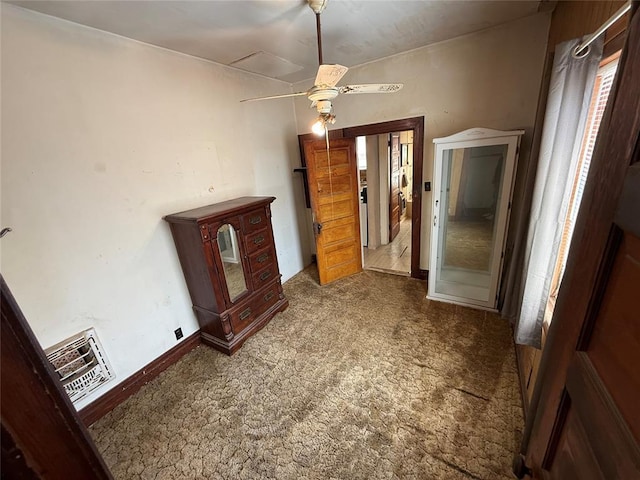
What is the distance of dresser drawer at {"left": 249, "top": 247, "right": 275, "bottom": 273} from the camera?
2.55m

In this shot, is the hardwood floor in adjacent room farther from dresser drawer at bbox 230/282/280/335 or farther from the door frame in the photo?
dresser drawer at bbox 230/282/280/335

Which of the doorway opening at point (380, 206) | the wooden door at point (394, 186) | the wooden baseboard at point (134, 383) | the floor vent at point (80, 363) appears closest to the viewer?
the floor vent at point (80, 363)

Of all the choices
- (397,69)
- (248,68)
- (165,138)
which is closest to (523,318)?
(397,69)

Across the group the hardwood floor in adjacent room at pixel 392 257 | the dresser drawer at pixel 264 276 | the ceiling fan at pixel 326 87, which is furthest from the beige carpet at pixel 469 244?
the dresser drawer at pixel 264 276

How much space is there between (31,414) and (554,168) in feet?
7.07

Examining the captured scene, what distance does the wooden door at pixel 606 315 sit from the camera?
1.86 ft

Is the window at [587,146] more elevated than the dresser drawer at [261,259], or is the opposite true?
the window at [587,146]

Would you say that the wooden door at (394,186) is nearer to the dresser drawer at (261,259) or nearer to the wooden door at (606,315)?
the dresser drawer at (261,259)

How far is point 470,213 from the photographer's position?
2662 mm

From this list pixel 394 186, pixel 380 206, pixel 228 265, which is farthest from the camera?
pixel 394 186

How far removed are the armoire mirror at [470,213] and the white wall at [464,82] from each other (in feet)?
0.91

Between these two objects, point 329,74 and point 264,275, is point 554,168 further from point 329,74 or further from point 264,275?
point 264,275

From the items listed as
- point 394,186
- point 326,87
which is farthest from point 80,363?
point 394,186

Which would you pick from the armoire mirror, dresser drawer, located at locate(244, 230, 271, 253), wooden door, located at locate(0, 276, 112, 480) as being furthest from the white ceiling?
wooden door, located at locate(0, 276, 112, 480)
